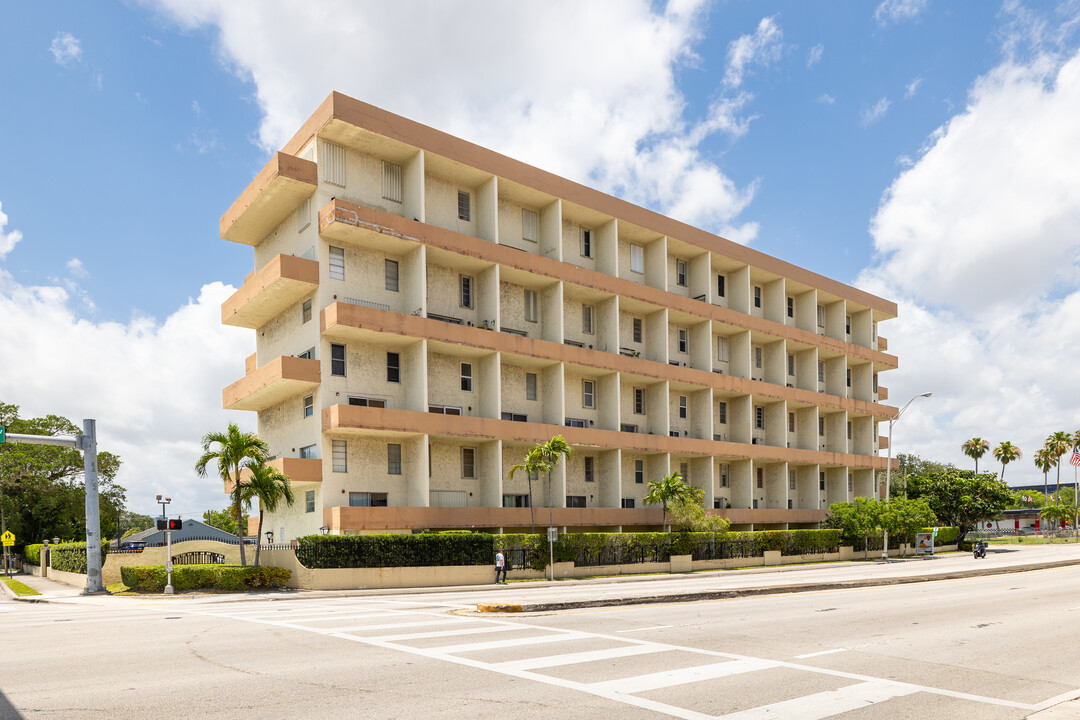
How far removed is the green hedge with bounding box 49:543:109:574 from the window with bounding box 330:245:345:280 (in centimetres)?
1737

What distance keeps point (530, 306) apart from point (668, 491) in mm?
13286

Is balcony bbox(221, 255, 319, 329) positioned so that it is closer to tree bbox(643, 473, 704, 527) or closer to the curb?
tree bbox(643, 473, 704, 527)

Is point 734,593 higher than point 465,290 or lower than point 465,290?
lower

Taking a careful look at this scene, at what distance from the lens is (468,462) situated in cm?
4191

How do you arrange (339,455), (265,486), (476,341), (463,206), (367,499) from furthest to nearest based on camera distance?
(463,206)
(476,341)
(367,499)
(339,455)
(265,486)

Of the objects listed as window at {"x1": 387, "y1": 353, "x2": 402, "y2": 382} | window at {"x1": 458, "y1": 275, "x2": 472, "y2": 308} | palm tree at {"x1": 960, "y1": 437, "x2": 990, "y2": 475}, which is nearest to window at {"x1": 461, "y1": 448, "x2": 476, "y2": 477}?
window at {"x1": 387, "y1": 353, "x2": 402, "y2": 382}

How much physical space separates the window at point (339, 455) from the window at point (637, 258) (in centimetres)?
2347

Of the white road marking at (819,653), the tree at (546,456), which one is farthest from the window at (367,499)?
the white road marking at (819,653)

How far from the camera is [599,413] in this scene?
48.8 m

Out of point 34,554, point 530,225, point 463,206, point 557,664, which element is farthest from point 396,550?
point 34,554

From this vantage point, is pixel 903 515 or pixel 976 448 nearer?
pixel 903 515

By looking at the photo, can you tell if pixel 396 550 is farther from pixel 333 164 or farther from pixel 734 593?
pixel 333 164

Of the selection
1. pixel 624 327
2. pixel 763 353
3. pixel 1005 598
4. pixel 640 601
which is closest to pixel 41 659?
pixel 640 601

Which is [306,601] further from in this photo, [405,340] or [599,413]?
[599,413]
